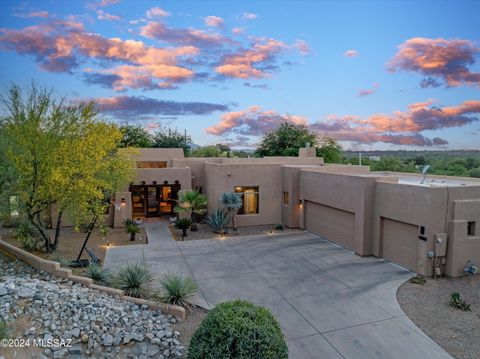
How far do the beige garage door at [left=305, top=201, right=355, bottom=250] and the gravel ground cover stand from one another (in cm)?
977

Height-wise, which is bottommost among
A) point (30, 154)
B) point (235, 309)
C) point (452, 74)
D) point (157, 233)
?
point (157, 233)

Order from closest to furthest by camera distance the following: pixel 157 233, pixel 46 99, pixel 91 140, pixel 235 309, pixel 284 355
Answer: pixel 284 355 < pixel 235 309 < pixel 46 99 < pixel 91 140 < pixel 157 233

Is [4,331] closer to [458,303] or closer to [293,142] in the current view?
[458,303]

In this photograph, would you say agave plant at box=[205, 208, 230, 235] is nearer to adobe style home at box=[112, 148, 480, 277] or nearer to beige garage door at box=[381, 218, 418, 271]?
adobe style home at box=[112, 148, 480, 277]

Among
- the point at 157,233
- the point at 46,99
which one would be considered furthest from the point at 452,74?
the point at 46,99

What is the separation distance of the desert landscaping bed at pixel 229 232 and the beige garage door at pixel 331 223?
52.3 inches

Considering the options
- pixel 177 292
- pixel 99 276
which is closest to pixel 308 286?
pixel 177 292

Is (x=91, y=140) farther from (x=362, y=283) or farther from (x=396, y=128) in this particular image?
(x=396, y=128)

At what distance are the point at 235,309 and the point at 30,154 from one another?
31.4ft

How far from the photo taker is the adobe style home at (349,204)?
1075cm

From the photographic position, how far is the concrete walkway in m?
6.73

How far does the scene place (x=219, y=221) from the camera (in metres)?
17.3

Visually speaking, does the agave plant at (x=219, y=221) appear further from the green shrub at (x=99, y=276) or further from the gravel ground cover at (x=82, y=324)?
the gravel ground cover at (x=82, y=324)

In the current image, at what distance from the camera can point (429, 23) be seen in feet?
58.4
